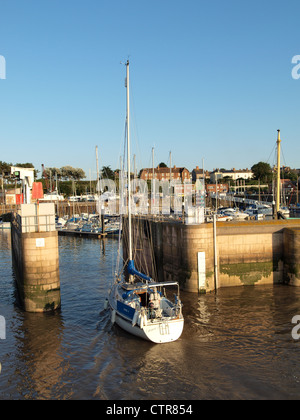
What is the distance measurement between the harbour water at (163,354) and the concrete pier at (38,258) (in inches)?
47.6

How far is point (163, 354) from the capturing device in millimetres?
20750

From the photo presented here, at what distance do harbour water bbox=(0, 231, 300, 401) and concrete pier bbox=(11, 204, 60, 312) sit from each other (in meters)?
1.21

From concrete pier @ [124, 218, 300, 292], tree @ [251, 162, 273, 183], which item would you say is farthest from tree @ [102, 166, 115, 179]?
concrete pier @ [124, 218, 300, 292]

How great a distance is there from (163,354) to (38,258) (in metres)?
10.9

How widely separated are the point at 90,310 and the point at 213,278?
1050cm

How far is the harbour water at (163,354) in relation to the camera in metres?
17.2

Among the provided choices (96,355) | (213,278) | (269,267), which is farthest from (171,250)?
(96,355)

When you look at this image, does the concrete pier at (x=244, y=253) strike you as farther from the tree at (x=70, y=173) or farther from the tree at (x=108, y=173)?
the tree at (x=70, y=173)

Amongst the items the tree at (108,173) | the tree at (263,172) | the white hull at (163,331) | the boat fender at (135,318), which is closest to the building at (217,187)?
the tree at (263,172)

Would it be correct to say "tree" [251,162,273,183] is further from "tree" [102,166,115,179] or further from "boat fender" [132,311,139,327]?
"boat fender" [132,311,139,327]

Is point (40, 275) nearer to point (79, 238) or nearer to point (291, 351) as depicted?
point (291, 351)

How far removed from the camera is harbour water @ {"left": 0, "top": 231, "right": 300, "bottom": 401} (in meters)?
17.2

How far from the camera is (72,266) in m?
48.1

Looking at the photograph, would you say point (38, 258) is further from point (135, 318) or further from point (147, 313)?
point (147, 313)
